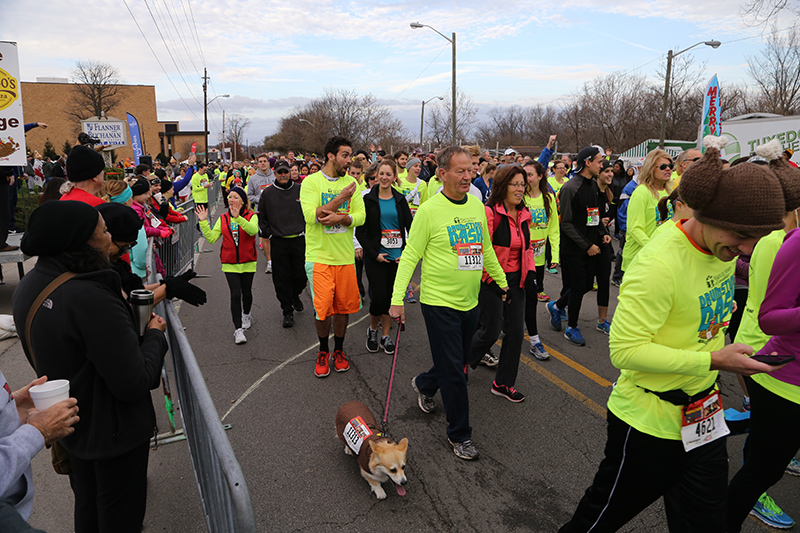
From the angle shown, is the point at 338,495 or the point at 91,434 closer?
the point at 91,434

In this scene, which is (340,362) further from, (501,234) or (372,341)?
(501,234)

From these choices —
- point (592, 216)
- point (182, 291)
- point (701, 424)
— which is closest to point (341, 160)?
point (182, 291)

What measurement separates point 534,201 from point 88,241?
203 inches

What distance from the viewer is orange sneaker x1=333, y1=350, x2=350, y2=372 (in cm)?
532

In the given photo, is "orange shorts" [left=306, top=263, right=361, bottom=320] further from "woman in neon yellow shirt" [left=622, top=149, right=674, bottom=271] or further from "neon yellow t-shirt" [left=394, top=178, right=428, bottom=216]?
"neon yellow t-shirt" [left=394, top=178, right=428, bottom=216]

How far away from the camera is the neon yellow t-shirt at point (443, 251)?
12.2 feet

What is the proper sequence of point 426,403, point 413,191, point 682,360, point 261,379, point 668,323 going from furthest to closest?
1. point 413,191
2. point 261,379
3. point 426,403
4. point 668,323
5. point 682,360

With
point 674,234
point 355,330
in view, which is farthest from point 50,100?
point 674,234

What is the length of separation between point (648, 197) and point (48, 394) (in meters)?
5.63

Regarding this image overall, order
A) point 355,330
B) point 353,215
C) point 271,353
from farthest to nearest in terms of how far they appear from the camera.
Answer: point 355,330 → point 271,353 → point 353,215

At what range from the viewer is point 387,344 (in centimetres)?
595

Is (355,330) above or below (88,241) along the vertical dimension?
below

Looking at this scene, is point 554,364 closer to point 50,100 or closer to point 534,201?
point 534,201

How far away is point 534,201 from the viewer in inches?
243
